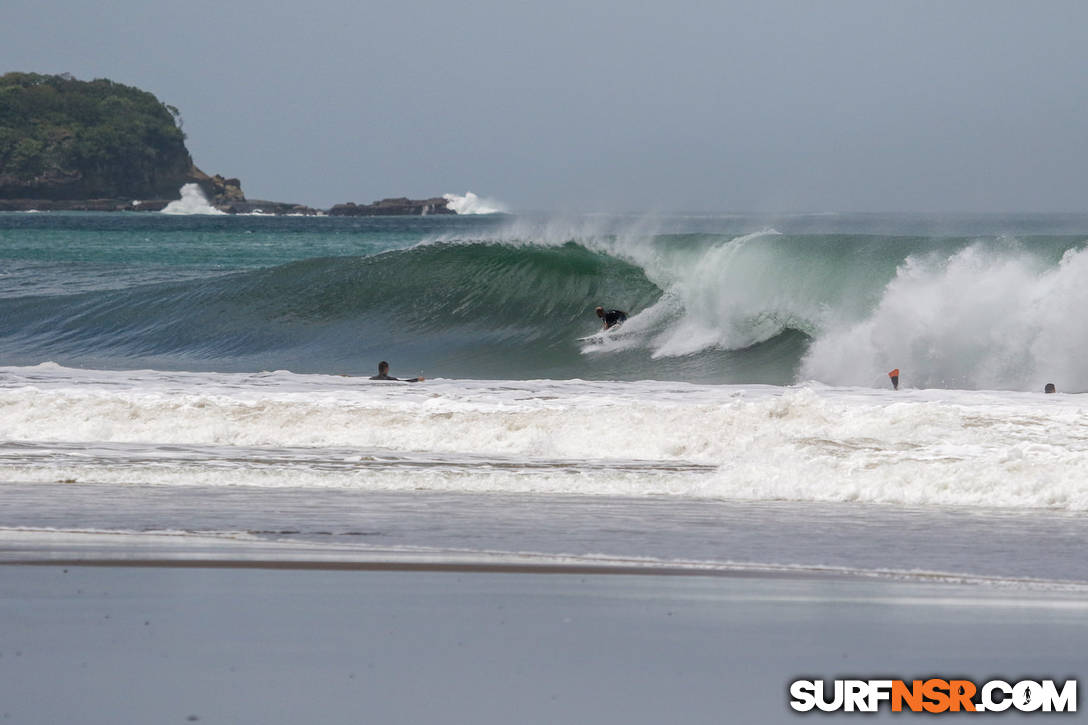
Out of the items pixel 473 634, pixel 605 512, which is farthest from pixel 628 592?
pixel 605 512

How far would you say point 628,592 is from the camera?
6117 millimetres

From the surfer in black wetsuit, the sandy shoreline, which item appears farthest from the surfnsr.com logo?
the surfer in black wetsuit

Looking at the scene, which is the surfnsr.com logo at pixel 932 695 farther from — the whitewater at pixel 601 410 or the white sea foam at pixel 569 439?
the white sea foam at pixel 569 439

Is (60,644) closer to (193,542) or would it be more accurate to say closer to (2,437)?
(193,542)

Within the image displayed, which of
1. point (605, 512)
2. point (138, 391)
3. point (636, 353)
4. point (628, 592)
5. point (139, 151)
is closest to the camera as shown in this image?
point (628, 592)

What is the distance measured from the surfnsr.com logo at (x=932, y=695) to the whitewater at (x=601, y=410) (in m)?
1.83

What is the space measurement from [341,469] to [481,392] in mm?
3785

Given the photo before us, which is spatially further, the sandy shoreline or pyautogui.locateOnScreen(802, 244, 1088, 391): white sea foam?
pyautogui.locateOnScreen(802, 244, 1088, 391): white sea foam

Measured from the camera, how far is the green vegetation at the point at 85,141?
505ft

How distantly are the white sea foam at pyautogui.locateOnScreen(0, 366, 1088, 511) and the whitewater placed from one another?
0.03 metres

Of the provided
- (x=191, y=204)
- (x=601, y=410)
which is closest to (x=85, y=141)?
(x=191, y=204)

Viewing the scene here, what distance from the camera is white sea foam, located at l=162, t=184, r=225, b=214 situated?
158 m

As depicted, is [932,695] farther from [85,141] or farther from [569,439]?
[85,141]

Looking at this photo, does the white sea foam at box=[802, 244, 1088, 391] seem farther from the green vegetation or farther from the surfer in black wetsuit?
the green vegetation
